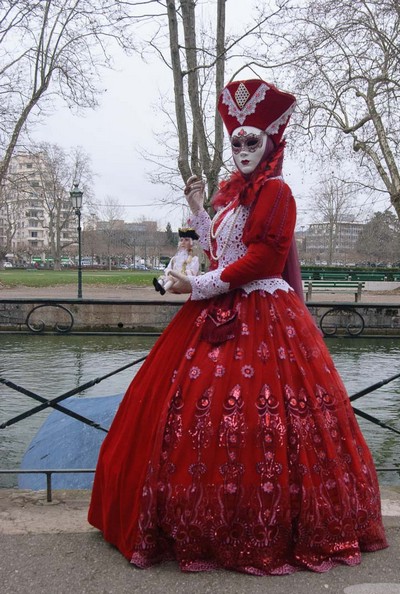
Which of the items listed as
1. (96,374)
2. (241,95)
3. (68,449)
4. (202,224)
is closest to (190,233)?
(202,224)

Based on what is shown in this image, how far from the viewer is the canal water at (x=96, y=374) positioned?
238 inches

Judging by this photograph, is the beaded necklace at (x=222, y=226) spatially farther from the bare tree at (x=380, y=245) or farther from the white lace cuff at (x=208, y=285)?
the bare tree at (x=380, y=245)

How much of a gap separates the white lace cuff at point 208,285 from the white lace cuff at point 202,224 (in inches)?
13.5

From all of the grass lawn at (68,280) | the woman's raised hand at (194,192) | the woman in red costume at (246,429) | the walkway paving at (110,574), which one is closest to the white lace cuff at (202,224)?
the woman's raised hand at (194,192)

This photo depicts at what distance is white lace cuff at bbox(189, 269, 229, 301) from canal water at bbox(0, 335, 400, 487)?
108 inches

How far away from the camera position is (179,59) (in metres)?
7.12

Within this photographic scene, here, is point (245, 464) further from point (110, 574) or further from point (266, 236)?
point (266, 236)

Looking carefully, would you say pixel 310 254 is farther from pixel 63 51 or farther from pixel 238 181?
pixel 238 181

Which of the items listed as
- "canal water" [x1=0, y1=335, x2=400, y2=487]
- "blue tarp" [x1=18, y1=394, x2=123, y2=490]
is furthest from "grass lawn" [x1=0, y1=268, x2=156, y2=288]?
"blue tarp" [x1=18, y1=394, x2=123, y2=490]

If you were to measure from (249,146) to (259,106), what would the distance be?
15 centimetres

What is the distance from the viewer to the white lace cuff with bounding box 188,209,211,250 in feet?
7.59

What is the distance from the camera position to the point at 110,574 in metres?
1.73

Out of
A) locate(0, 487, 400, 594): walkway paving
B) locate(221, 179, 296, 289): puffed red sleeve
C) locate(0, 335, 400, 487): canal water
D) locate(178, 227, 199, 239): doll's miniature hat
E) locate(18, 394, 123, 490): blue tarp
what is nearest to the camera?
locate(0, 487, 400, 594): walkway paving

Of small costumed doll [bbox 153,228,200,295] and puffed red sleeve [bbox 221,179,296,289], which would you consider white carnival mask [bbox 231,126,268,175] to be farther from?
small costumed doll [bbox 153,228,200,295]
